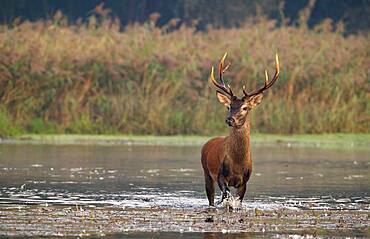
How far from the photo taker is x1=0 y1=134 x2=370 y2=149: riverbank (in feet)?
80.4

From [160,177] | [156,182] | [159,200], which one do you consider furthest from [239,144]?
[160,177]

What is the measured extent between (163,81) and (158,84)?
0.13m

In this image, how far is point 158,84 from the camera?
26672 mm

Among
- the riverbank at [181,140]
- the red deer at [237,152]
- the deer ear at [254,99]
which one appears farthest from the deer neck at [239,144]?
the riverbank at [181,140]

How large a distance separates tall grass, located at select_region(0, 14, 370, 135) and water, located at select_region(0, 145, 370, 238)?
6.57ft

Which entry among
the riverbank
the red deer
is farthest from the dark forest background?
the red deer

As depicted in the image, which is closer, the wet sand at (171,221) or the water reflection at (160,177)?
the wet sand at (171,221)

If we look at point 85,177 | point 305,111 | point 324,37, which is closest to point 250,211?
point 85,177

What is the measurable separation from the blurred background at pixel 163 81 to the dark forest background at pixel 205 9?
14278 millimetres

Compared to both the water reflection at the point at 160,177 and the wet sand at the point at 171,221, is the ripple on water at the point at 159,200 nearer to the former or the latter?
the water reflection at the point at 160,177

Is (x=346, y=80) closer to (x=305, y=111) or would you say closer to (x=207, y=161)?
(x=305, y=111)

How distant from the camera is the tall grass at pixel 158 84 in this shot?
2581 centimetres

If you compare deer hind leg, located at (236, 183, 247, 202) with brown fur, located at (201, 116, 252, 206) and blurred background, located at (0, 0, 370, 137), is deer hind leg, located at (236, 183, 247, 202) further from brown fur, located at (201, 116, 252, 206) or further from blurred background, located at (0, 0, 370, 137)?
blurred background, located at (0, 0, 370, 137)

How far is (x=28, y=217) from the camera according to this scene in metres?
12.6
